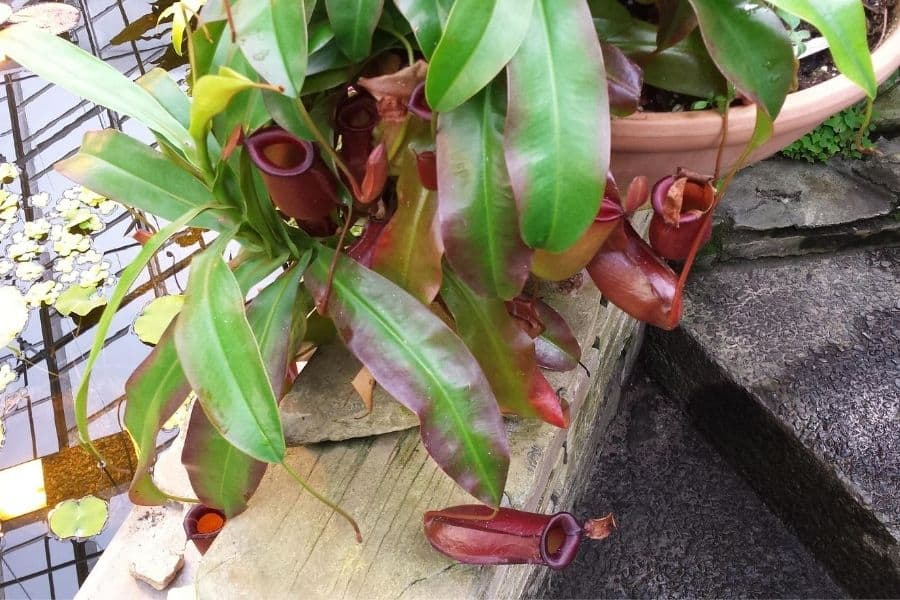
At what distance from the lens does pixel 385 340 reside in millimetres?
719

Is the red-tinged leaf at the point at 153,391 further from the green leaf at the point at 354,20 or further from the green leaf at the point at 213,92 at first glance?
the green leaf at the point at 354,20

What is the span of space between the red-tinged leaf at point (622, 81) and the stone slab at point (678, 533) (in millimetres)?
1027

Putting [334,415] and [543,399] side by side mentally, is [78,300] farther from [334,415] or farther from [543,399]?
[543,399]

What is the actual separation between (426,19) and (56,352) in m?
1.32

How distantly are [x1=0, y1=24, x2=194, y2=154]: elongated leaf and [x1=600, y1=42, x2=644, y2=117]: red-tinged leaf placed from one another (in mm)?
441

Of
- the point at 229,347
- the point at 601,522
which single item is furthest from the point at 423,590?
the point at 229,347

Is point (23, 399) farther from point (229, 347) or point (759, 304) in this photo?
point (759, 304)

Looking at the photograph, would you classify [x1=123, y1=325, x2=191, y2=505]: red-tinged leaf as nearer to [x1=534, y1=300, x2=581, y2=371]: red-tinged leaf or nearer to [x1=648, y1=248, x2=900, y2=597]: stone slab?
[x1=534, y1=300, x2=581, y2=371]: red-tinged leaf

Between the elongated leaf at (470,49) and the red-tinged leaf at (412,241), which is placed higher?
the elongated leaf at (470,49)

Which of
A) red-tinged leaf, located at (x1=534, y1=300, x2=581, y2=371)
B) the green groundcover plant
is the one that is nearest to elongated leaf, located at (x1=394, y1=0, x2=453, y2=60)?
the green groundcover plant

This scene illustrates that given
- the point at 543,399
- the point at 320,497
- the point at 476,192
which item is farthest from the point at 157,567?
the point at 476,192

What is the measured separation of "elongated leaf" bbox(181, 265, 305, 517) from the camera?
747mm

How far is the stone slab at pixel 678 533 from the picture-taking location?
1.40 m

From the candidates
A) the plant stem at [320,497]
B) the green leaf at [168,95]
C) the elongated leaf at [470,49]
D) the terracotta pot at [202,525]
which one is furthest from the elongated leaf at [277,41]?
the terracotta pot at [202,525]
